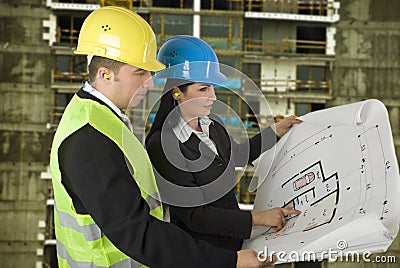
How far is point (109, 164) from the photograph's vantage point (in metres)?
1.08

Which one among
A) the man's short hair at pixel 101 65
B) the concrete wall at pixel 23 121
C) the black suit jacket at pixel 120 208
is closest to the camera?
the black suit jacket at pixel 120 208

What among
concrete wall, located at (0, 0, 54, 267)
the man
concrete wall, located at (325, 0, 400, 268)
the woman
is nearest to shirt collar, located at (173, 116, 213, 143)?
the woman

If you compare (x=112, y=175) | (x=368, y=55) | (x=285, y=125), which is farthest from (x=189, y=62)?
(x=368, y=55)

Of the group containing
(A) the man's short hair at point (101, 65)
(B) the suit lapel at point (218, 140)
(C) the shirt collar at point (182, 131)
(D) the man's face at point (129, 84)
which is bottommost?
(B) the suit lapel at point (218, 140)

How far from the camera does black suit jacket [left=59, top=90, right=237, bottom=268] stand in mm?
1076

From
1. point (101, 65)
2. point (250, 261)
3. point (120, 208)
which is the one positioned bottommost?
point (250, 261)

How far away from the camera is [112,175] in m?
1.07

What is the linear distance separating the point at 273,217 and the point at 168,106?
332mm

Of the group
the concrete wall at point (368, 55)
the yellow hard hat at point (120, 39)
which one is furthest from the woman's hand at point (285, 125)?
the concrete wall at point (368, 55)

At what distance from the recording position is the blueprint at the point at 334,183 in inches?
42.9

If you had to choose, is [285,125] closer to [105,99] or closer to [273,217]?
[273,217]

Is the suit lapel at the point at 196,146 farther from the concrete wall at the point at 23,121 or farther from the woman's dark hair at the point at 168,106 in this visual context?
the concrete wall at the point at 23,121

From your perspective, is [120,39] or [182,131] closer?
[120,39]

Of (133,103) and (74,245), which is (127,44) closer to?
(133,103)
